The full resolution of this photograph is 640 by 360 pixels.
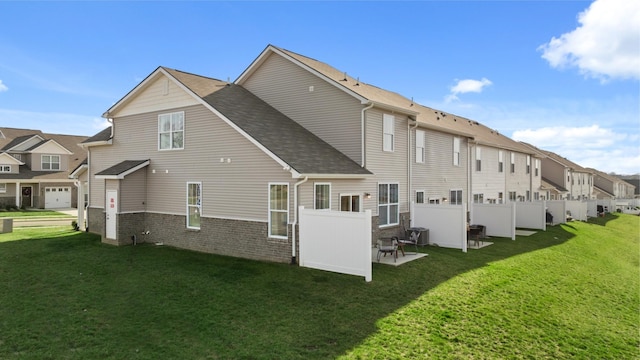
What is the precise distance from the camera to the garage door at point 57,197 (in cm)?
3875

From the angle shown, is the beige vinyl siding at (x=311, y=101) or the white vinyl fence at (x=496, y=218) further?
the white vinyl fence at (x=496, y=218)

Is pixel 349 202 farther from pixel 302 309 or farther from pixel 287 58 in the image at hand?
pixel 287 58

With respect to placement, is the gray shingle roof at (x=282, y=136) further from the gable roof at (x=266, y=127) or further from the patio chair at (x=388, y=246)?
the patio chair at (x=388, y=246)

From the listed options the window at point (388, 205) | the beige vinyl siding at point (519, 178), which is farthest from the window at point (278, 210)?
the beige vinyl siding at point (519, 178)

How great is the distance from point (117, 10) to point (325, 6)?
30.9 ft

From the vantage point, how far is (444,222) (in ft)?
55.9

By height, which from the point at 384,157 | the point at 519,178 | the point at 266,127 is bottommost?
the point at 519,178

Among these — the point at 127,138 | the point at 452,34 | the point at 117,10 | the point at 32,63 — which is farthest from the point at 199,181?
the point at 452,34

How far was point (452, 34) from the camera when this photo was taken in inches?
845

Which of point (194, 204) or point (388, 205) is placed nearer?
point (194, 204)

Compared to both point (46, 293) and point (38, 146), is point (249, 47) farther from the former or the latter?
point (38, 146)

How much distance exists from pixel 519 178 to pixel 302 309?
30.9 m

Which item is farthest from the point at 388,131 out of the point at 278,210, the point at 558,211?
the point at 558,211

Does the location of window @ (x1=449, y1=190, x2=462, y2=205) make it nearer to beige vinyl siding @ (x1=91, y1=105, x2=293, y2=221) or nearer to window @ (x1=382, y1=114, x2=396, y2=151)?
window @ (x1=382, y1=114, x2=396, y2=151)
